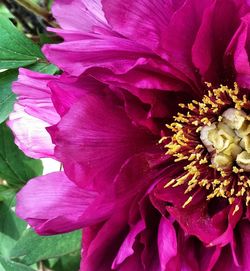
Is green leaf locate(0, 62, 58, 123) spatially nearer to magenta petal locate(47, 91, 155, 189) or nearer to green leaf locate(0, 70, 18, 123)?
green leaf locate(0, 70, 18, 123)

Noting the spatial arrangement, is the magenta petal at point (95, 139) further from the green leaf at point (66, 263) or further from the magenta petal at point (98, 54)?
the green leaf at point (66, 263)

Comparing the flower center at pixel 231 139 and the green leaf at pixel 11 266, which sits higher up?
the flower center at pixel 231 139

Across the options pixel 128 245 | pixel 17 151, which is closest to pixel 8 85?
pixel 17 151

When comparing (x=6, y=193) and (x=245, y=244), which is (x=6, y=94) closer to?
(x=6, y=193)

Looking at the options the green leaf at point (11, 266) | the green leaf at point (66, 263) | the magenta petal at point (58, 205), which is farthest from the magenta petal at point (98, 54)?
the green leaf at point (66, 263)

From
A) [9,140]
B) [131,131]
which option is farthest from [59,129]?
[9,140]

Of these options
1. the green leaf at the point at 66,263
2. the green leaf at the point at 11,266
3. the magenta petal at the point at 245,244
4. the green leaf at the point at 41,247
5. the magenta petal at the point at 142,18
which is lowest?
the green leaf at the point at 66,263

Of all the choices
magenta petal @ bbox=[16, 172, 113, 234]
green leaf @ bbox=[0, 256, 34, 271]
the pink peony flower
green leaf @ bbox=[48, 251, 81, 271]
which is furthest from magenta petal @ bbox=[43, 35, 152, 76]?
green leaf @ bbox=[48, 251, 81, 271]
